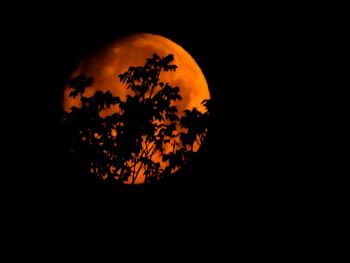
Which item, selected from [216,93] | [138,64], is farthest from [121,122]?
[216,93]

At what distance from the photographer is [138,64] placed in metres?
7.41

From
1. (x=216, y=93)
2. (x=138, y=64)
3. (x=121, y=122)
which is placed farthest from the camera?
(x=216, y=93)

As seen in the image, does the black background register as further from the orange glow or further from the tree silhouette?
the tree silhouette

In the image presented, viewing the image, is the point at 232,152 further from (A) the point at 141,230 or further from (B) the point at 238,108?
(A) the point at 141,230

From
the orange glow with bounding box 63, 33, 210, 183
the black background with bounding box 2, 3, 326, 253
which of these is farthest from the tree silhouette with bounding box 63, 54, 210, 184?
the black background with bounding box 2, 3, 326, 253

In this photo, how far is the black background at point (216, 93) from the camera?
26.0ft

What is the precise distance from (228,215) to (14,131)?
13.7 feet

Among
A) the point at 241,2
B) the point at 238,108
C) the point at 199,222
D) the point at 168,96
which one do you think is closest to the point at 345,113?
the point at 238,108

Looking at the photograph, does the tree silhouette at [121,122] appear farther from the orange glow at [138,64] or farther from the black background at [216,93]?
the black background at [216,93]

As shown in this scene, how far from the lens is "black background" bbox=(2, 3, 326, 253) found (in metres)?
7.92

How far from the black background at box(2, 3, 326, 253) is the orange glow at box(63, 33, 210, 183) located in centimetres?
25

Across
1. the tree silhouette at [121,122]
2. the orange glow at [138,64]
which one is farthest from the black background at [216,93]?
the tree silhouette at [121,122]

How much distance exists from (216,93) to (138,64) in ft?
4.97

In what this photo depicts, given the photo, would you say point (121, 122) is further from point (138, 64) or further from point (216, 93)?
point (216, 93)
